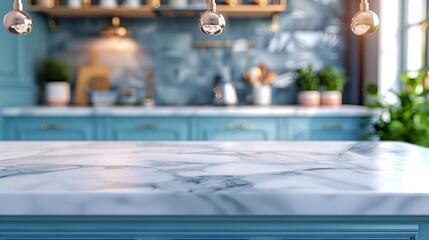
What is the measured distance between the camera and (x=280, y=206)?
0.93 meters

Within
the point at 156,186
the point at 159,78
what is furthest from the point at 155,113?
the point at 156,186

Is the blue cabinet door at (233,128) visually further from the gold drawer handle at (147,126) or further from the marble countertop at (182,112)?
the gold drawer handle at (147,126)

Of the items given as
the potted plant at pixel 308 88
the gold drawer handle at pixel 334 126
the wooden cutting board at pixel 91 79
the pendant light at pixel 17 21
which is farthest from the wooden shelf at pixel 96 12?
the pendant light at pixel 17 21

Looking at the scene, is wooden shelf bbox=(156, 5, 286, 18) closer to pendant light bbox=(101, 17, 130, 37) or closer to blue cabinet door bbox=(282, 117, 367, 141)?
pendant light bbox=(101, 17, 130, 37)

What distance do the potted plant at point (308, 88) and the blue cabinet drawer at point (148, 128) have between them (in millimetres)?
1038

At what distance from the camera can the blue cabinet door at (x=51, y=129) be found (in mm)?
3355

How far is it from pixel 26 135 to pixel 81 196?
2.66 m

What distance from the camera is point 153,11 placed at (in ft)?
12.3

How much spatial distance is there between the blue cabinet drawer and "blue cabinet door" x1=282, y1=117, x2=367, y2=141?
2.45 feet

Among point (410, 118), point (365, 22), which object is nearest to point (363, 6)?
point (365, 22)

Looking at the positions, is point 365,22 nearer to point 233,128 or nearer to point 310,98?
point 233,128

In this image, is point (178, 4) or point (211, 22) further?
point (178, 4)

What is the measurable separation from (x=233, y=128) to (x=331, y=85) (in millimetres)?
981

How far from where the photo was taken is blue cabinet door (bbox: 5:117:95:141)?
336cm
